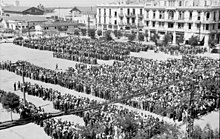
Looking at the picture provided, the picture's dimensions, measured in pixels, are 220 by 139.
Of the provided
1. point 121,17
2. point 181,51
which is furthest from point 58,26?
point 181,51

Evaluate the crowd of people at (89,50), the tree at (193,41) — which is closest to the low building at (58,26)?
the crowd of people at (89,50)

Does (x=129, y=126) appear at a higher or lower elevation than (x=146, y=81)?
lower

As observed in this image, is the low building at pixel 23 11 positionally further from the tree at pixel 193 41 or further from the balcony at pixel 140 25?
the tree at pixel 193 41

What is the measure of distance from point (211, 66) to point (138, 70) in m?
6.61

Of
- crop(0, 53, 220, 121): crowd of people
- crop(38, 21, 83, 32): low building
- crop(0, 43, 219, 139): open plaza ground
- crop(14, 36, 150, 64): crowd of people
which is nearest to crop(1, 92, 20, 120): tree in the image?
crop(0, 43, 219, 139): open plaza ground

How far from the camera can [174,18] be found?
160 ft

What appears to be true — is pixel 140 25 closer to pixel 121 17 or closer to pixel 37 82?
pixel 121 17

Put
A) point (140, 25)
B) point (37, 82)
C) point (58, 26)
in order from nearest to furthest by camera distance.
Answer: point (37, 82) → point (140, 25) → point (58, 26)

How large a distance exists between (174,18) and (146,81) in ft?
96.2

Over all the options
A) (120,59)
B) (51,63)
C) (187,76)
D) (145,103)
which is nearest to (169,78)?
(187,76)

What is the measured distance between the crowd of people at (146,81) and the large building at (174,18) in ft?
54.3

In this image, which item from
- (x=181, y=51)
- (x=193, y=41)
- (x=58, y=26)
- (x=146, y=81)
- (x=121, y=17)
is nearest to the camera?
(x=146, y=81)

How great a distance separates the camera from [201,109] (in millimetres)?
16562

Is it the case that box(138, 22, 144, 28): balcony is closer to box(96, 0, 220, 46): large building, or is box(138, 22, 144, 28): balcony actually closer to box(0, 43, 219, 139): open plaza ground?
box(96, 0, 220, 46): large building
